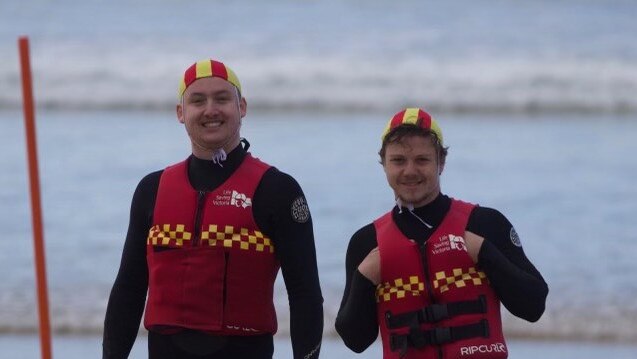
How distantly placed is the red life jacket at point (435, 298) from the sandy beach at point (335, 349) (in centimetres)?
300

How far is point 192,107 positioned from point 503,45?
1671cm

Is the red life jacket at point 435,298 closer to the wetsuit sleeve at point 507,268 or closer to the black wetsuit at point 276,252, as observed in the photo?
the wetsuit sleeve at point 507,268

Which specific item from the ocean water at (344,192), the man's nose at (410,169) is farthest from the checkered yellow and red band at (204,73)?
the ocean water at (344,192)

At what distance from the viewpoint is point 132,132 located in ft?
48.4

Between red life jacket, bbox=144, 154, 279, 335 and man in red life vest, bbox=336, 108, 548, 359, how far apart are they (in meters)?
0.27

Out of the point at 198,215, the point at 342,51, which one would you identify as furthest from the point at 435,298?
the point at 342,51

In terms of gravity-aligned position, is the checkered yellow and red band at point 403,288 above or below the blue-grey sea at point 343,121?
below

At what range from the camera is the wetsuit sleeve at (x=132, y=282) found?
14.0ft

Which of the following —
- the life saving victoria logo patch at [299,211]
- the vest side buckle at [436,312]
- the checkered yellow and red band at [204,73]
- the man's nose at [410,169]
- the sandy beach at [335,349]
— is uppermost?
the checkered yellow and red band at [204,73]

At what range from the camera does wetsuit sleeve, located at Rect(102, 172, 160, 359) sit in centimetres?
425

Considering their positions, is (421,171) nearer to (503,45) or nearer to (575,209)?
(575,209)

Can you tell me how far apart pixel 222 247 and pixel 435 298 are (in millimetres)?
620

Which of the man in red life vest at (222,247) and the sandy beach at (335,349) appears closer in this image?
the man in red life vest at (222,247)

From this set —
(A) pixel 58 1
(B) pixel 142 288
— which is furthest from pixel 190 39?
(B) pixel 142 288
